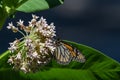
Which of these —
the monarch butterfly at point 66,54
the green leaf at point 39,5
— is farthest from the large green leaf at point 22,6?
the monarch butterfly at point 66,54

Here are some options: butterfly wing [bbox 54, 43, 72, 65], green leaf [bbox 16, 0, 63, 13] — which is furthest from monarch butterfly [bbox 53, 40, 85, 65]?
green leaf [bbox 16, 0, 63, 13]

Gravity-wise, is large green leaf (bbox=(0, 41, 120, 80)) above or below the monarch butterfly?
below

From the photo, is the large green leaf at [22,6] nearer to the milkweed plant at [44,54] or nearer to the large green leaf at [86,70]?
the milkweed plant at [44,54]

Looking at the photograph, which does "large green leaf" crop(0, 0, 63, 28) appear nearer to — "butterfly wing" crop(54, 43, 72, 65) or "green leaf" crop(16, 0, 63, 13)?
"green leaf" crop(16, 0, 63, 13)

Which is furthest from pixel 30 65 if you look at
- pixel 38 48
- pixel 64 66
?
pixel 64 66

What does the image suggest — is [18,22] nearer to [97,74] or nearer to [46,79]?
[46,79]

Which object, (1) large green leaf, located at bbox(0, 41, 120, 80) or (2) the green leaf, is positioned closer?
(2) the green leaf
